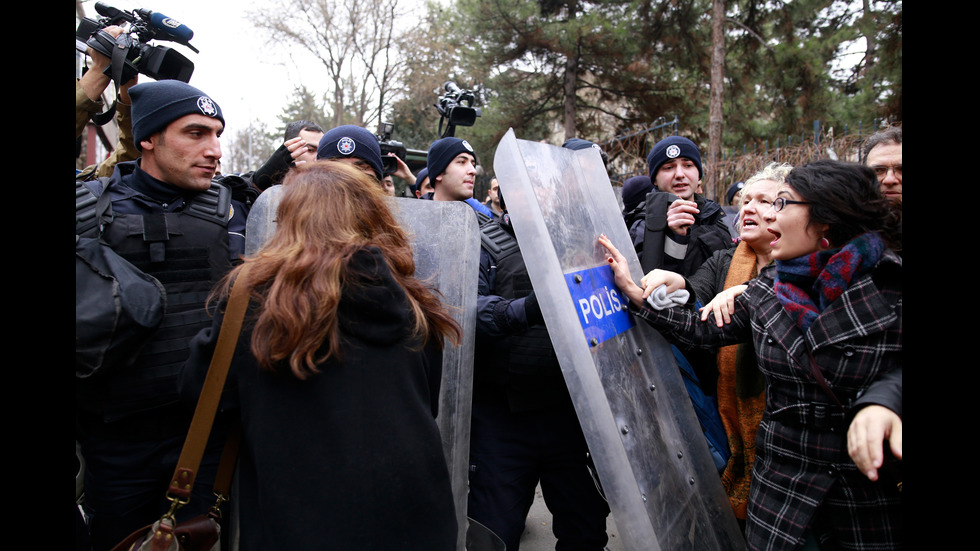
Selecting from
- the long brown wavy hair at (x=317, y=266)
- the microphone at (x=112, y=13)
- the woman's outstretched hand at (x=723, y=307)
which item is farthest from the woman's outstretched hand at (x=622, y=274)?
the microphone at (x=112, y=13)

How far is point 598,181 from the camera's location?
231cm

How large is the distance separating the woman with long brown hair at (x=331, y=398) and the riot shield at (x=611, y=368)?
484 millimetres

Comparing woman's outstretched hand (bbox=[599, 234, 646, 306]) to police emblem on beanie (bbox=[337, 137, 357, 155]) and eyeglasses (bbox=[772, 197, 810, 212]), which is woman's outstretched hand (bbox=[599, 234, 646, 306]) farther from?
police emblem on beanie (bbox=[337, 137, 357, 155])

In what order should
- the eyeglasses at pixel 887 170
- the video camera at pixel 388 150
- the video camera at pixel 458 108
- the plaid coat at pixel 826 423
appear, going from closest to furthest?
the plaid coat at pixel 826 423
the eyeglasses at pixel 887 170
the video camera at pixel 388 150
the video camera at pixel 458 108

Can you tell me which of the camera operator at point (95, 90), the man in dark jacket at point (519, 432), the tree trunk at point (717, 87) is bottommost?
the man in dark jacket at point (519, 432)

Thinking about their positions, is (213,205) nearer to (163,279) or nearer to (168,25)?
(163,279)

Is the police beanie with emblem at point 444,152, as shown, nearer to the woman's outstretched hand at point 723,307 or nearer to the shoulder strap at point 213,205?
the shoulder strap at point 213,205

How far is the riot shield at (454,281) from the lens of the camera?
1.92 m

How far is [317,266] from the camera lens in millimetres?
1313
